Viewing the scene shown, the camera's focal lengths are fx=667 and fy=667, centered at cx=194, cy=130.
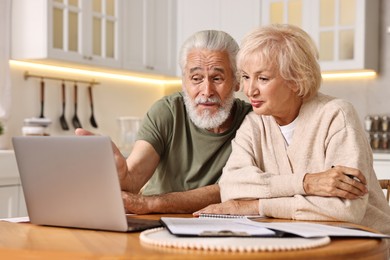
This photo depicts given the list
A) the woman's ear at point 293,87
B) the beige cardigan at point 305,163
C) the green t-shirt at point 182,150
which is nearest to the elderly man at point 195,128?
the green t-shirt at point 182,150

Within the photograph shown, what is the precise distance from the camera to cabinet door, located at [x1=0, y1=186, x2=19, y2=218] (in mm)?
3816

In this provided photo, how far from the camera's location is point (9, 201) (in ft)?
12.7

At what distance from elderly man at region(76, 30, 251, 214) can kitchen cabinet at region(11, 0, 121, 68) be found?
1.99 metres

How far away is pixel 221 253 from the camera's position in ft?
4.01

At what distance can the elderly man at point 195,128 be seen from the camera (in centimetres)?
248

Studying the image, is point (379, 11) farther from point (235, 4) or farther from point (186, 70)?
point (186, 70)

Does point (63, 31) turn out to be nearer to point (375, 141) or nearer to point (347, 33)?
point (347, 33)

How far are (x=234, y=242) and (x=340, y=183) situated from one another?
1.92 feet

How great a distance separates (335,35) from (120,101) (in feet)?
5.96

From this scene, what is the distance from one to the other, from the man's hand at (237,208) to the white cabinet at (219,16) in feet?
11.1

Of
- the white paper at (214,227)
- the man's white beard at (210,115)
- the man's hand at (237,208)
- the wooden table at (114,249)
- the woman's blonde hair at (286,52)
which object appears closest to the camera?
the wooden table at (114,249)

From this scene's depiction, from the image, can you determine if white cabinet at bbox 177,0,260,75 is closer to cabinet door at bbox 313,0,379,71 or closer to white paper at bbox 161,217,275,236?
cabinet door at bbox 313,0,379,71

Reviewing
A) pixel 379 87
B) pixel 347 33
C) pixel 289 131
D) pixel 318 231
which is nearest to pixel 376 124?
pixel 379 87

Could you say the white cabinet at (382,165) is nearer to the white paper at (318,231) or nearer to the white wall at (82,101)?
the white wall at (82,101)
